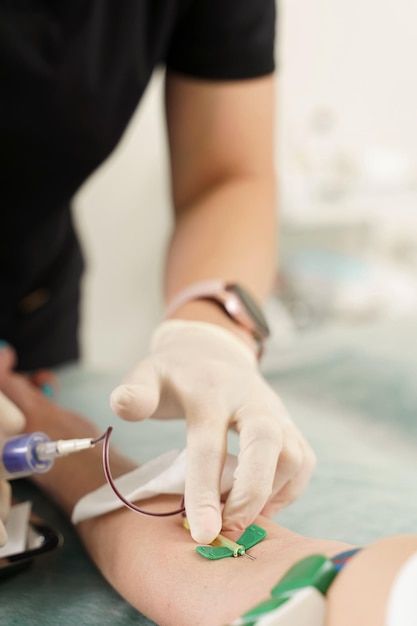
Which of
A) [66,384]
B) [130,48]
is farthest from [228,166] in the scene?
[66,384]

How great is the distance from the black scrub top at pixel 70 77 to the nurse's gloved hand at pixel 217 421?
0.35 m

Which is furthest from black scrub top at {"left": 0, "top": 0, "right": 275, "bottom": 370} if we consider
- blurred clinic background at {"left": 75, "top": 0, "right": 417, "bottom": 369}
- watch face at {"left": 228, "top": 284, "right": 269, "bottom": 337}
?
blurred clinic background at {"left": 75, "top": 0, "right": 417, "bottom": 369}

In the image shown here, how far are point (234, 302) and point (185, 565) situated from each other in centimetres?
39

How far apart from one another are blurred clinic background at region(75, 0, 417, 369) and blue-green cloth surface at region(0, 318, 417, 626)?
77cm

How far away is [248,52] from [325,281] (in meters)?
1.30

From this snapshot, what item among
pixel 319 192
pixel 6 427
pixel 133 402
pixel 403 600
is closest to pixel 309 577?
pixel 403 600

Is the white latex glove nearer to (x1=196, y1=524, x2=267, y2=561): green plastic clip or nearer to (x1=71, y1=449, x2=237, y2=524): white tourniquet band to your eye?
(x1=71, y1=449, x2=237, y2=524): white tourniquet band

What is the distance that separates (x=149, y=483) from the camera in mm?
643

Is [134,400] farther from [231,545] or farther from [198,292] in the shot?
[198,292]

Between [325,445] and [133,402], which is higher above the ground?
[133,402]

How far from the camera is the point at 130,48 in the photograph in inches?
39.6

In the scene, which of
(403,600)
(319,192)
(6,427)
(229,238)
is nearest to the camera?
(403,600)

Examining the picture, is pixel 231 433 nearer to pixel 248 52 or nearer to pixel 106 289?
pixel 248 52

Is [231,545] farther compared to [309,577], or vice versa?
[231,545]
